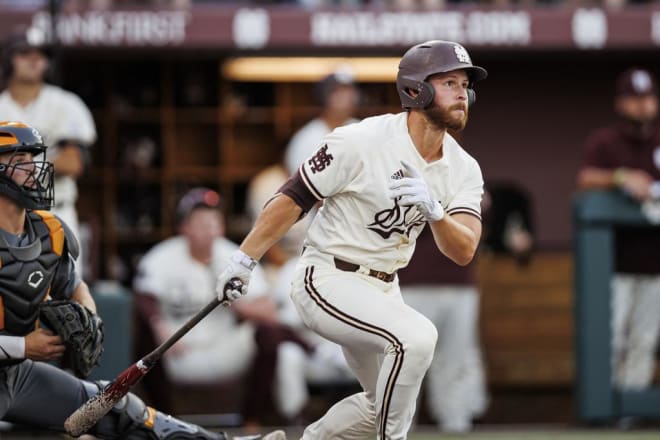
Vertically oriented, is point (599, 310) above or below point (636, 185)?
below

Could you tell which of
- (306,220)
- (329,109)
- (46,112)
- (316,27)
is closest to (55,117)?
(46,112)

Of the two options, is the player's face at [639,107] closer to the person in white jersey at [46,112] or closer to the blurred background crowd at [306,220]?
the blurred background crowd at [306,220]

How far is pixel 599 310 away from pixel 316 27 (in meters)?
3.28

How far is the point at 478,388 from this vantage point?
838 cm

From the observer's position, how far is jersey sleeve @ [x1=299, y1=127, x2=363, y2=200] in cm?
484

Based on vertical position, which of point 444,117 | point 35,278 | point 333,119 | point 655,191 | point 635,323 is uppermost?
point 444,117

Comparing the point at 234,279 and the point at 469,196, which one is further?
the point at 469,196

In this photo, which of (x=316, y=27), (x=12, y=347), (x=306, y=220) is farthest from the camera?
(x=316, y=27)

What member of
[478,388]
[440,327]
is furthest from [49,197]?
[478,388]

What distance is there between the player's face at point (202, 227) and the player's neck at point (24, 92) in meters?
1.37

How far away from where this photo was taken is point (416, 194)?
4.65m

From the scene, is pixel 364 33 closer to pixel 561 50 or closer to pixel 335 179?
pixel 561 50

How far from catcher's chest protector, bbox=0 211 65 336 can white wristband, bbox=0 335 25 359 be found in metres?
0.07

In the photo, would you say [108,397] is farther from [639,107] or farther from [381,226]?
[639,107]
